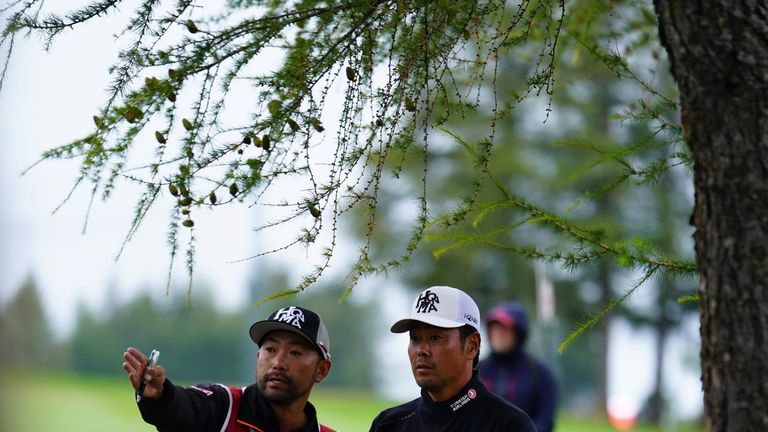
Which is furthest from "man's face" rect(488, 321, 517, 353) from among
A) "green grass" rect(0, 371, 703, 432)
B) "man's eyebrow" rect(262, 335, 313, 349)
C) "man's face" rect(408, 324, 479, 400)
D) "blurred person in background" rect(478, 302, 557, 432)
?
"green grass" rect(0, 371, 703, 432)

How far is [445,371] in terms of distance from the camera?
16.4 feet

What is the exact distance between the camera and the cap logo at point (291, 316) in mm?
5172

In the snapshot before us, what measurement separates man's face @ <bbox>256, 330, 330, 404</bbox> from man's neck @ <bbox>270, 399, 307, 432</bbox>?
0.04 m

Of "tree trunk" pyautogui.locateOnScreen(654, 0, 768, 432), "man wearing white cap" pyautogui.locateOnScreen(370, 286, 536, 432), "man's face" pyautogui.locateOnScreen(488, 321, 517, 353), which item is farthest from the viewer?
"man's face" pyautogui.locateOnScreen(488, 321, 517, 353)

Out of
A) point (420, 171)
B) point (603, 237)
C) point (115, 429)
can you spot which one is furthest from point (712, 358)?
point (420, 171)

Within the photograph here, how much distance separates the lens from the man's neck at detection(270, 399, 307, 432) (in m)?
5.14

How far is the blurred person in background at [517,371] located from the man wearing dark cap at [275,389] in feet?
10.6

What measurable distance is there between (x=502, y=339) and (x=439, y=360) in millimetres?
3588

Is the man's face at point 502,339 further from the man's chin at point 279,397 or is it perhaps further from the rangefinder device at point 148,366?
the rangefinder device at point 148,366

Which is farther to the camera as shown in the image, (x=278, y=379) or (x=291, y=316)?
(x=291, y=316)

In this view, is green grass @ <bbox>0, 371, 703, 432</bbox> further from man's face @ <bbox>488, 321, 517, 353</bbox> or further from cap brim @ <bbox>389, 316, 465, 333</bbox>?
cap brim @ <bbox>389, 316, 465, 333</bbox>

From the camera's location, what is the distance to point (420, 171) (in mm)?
30328

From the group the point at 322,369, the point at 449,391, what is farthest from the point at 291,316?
the point at 449,391

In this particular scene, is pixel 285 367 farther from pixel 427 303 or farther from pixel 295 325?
pixel 427 303
